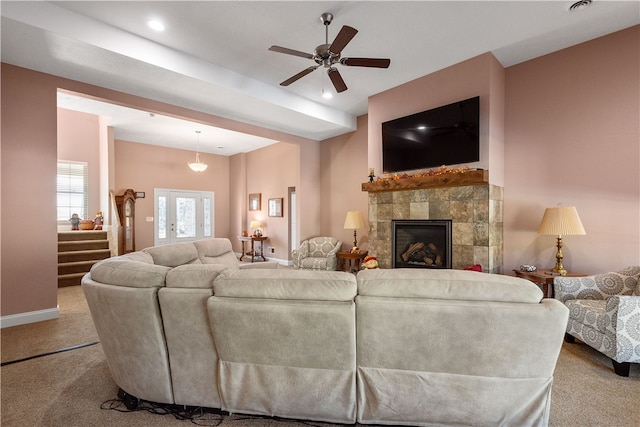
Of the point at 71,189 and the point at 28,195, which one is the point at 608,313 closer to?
the point at 28,195

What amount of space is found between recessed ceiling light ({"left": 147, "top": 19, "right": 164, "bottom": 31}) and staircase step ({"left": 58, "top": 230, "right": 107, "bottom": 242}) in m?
4.53

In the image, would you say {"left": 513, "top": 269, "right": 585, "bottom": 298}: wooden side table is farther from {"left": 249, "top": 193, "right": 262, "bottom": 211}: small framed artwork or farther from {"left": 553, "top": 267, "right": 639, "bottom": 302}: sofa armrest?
{"left": 249, "top": 193, "right": 262, "bottom": 211}: small framed artwork

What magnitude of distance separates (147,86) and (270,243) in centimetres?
481

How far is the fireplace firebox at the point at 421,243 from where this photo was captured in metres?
4.19

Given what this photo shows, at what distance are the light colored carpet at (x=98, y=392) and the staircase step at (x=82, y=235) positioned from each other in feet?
10.6

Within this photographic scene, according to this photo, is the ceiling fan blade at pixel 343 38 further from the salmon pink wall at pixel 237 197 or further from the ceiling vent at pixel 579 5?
the salmon pink wall at pixel 237 197

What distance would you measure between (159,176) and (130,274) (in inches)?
287

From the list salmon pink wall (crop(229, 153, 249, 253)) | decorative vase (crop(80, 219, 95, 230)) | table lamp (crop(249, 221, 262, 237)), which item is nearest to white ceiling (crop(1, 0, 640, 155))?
decorative vase (crop(80, 219, 95, 230))

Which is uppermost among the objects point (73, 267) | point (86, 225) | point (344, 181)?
point (344, 181)

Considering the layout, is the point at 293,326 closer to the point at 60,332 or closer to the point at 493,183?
the point at 60,332

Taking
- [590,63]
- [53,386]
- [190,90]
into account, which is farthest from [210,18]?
[590,63]

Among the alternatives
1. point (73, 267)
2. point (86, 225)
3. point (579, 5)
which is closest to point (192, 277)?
point (579, 5)

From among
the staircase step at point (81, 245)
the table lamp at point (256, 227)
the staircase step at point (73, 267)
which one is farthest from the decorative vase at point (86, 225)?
the table lamp at point (256, 227)

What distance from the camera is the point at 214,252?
4059mm
